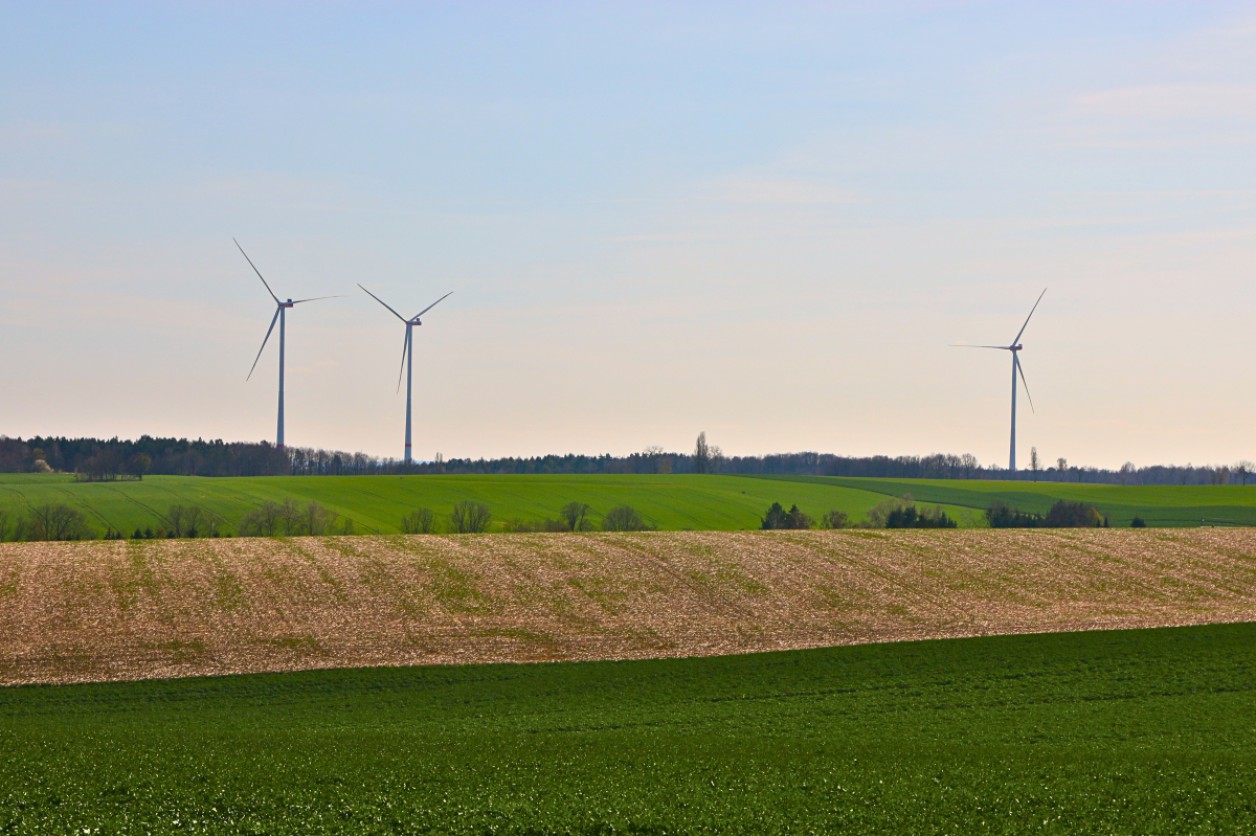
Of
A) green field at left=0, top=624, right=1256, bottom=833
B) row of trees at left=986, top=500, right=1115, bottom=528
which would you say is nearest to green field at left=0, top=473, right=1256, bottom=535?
row of trees at left=986, top=500, right=1115, bottom=528

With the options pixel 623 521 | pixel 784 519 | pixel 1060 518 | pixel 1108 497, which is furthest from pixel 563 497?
pixel 1108 497

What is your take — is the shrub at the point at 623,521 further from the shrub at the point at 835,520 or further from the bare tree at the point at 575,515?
the shrub at the point at 835,520

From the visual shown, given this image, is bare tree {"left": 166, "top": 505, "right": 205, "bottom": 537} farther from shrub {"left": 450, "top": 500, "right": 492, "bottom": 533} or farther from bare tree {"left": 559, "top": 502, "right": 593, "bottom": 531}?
bare tree {"left": 559, "top": 502, "right": 593, "bottom": 531}

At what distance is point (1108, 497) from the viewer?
12238cm

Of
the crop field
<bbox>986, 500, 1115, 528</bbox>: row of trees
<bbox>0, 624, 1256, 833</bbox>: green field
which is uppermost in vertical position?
the crop field

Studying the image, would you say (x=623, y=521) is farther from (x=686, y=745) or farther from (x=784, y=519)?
(x=686, y=745)

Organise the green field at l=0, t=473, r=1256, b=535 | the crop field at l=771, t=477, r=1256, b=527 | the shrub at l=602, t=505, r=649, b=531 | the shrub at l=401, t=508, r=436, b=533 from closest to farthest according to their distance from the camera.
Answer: the shrub at l=401, t=508, r=436, b=533, the shrub at l=602, t=505, r=649, b=531, the green field at l=0, t=473, r=1256, b=535, the crop field at l=771, t=477, r=1256, b=527

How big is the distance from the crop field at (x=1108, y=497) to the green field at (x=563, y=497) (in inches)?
5.3

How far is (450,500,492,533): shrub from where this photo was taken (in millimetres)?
93562

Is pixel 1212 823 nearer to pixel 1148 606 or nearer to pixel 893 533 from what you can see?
pixel 1148 606

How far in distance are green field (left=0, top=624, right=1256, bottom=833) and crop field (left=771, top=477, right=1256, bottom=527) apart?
66385mm

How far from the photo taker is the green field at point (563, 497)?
321 feet

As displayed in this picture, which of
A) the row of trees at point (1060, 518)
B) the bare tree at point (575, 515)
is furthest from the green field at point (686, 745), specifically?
the row of trees at point (1060, 518)

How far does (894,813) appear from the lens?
17234 millimetres
